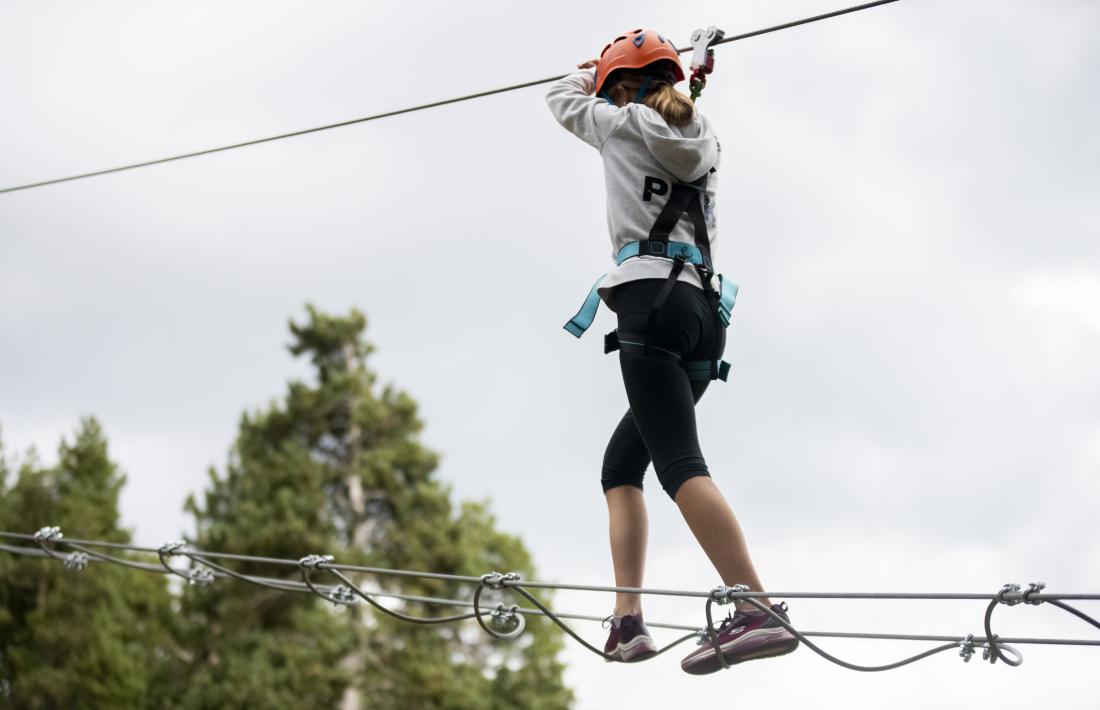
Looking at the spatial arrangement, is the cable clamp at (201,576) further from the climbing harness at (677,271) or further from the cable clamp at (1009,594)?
the cable clamp at (1009,594)

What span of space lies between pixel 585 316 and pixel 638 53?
2.47ft

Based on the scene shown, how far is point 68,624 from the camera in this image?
2031cm

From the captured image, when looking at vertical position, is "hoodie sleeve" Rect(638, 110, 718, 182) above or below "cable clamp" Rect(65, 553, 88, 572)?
above

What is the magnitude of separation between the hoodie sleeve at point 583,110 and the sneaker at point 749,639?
133 centimetres

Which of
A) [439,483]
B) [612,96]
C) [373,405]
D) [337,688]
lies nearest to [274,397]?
[373,405]

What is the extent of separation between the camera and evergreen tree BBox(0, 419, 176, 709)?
20.0 metres

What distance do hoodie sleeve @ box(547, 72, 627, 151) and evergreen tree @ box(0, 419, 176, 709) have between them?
59.7 ft

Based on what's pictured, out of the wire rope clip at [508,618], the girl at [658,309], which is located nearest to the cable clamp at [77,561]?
the wire rope clip at [508,618]

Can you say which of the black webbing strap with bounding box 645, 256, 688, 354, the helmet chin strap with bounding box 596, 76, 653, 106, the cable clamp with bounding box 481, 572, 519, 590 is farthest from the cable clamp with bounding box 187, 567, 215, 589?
the helmet chin strap with bounding box 596, 76, 653, 106

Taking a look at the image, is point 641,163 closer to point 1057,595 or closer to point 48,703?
point 1057,595

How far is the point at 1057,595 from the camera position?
2727 millimetres

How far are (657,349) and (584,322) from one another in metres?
0.32

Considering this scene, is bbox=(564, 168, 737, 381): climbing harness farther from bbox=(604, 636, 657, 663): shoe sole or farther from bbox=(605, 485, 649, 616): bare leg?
bbox=(604, 636, 657, 663): shoe sole

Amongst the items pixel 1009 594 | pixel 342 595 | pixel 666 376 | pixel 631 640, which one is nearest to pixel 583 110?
pixel 666 376
